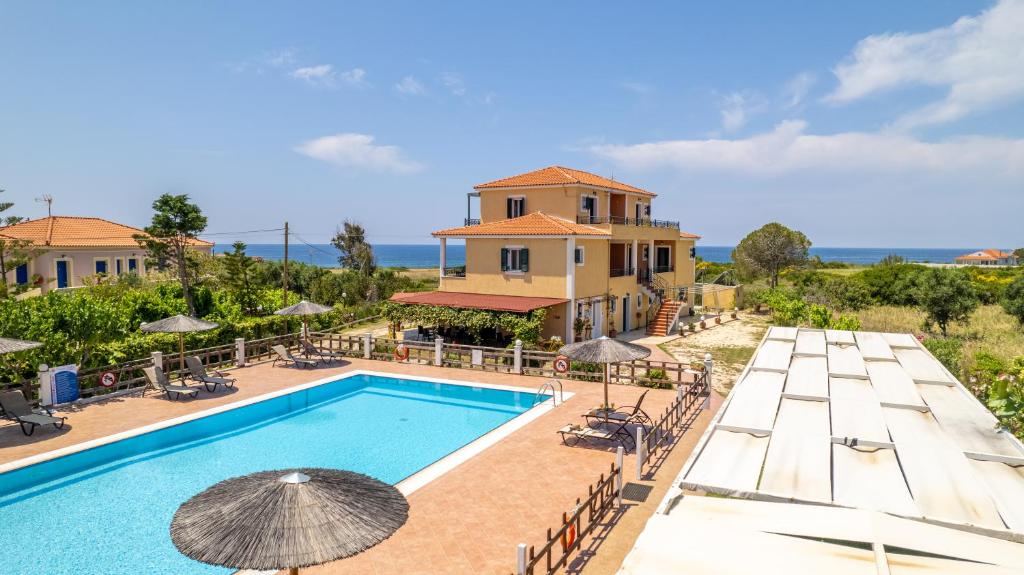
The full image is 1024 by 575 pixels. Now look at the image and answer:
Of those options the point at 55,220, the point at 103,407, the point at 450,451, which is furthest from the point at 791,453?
the point at 55,220

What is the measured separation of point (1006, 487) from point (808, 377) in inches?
201

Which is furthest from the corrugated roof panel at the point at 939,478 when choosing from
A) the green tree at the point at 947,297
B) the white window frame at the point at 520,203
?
the green tree at the point at 947,297

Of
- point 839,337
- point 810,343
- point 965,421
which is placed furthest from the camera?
point 839,337

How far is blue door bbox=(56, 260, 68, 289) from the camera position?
37.7m

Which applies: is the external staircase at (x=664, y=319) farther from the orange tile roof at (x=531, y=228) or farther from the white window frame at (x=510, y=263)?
the white window frame at (x=510, y=263)

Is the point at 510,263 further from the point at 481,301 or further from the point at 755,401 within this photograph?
the point at 755,401

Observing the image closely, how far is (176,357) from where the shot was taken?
22.0 metres

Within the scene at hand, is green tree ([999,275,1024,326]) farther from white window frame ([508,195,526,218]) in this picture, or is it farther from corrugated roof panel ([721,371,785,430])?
corrugated roof panel ([721,371,785,430])

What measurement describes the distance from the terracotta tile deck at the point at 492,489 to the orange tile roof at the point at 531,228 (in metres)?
10.2

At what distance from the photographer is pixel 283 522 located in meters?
5.47

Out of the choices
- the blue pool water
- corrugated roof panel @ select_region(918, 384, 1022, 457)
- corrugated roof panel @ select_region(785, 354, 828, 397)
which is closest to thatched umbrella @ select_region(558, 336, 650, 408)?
corrugated roof panel @ select_region(785, 354, 828, 397)

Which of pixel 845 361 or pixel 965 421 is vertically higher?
pixel 845 361

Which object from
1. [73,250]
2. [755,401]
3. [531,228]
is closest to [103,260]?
[73,250]

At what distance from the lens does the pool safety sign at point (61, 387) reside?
16922mm
